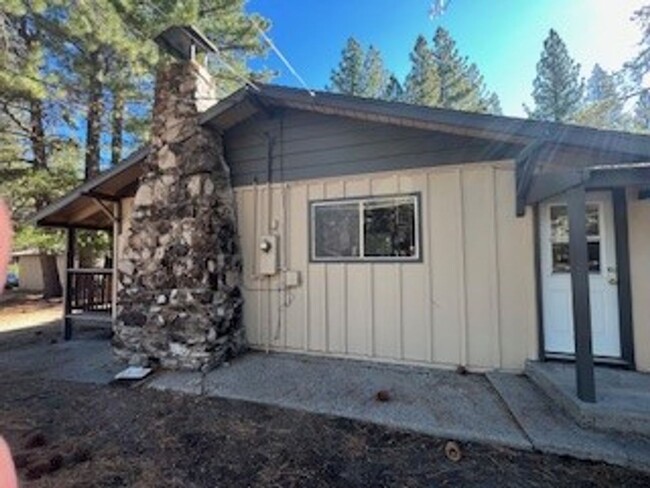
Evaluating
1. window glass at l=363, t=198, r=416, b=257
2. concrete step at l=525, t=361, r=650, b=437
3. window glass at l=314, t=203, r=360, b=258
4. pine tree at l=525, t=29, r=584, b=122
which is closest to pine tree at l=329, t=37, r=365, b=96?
pine tree at l=525, t=29, r=584, b=122

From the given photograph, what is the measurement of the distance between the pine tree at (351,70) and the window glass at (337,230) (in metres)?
22.5

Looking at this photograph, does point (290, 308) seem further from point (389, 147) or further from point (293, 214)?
point (389, 147)

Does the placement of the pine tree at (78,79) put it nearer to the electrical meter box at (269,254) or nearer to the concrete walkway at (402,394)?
the electrical meter box at (269,254)

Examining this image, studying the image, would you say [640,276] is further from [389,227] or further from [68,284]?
[68,284]

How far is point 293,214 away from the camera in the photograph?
21.5 feet

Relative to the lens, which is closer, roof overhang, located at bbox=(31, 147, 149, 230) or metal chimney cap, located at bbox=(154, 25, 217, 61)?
metal chimney cap, located at bbox=(154, 25, 217, 61)

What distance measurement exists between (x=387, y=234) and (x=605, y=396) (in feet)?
10.4

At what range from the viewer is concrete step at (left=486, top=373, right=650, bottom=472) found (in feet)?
10.6

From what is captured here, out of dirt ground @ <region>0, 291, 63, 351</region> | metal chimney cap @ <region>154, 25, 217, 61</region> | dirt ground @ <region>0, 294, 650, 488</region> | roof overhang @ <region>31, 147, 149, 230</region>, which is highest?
metal chimney cap @ <region>154, 25, 217, 61</region>

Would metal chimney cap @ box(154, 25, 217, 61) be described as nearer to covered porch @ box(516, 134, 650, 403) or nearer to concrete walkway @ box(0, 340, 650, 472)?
concrete walkway @ box(0, 340, 650, 472)

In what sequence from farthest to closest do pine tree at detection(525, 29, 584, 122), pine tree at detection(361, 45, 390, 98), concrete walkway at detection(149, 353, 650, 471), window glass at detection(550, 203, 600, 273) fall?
1. pine tree at detection(361, 45, 390, 98)
2. pine tree at detection(525, 29, 584, 122)
3. window glass at detection(550, 203, 600, 273)
4. concrete walkway at detection(149, 353, 650, 471)

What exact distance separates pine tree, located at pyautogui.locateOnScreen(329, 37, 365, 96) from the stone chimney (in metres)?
21.6

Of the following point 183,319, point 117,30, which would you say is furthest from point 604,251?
point 117,30

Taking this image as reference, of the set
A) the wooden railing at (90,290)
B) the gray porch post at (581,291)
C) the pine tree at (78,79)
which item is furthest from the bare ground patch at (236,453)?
the pine tree at (78,79)
